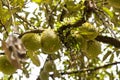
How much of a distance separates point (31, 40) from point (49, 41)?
75mm

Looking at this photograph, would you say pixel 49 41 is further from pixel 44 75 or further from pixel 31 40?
pixel 44 75

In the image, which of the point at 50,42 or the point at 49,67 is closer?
the point at 50,42

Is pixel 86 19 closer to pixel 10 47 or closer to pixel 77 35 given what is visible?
pixel 77 35

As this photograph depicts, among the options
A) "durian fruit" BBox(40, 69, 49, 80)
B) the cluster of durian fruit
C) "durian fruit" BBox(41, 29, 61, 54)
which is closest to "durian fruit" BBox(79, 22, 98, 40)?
the cluster of durian fruit

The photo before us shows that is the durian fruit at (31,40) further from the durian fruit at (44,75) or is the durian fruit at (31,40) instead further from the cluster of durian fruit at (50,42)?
the durian fruit at (44,75)

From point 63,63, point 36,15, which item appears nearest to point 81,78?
point 63,63

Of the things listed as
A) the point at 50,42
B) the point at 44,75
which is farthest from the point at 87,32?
the point at 44,75

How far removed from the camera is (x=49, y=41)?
1.12 meters

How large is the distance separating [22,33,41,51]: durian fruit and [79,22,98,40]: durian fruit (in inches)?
7.0

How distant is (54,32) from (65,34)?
6 centimetres

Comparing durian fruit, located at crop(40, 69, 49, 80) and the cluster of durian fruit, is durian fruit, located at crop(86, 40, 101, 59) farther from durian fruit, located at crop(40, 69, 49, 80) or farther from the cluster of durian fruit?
durian fruit, located at crop(40, 69, 49, 80)

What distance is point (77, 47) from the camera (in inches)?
49.7

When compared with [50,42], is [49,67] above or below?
below

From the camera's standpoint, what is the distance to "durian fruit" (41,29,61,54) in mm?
1113
